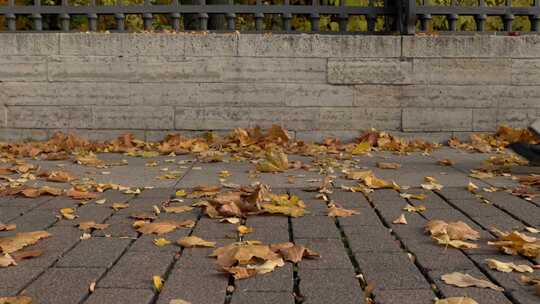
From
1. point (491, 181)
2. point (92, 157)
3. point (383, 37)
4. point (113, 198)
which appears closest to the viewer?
point (113, 198)

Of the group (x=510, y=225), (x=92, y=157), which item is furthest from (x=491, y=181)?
(x=92, y=157)

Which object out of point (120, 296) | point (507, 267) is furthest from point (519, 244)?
point (120, 296)

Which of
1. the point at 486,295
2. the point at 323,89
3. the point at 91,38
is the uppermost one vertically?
the point at 91,38

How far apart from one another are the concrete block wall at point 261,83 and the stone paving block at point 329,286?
14.5 ft

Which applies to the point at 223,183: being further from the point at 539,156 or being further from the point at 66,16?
the point at 66,16

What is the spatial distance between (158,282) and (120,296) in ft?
0.55

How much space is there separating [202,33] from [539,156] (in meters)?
3.55

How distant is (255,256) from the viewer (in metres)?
2.65

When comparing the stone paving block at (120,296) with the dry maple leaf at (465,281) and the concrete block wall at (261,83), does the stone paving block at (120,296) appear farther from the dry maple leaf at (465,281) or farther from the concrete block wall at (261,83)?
the concrete block wall at (261,83)

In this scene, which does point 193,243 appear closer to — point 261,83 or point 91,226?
point 91,226

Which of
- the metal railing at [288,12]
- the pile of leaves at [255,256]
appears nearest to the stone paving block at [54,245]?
the pile of leaves at [255,256]

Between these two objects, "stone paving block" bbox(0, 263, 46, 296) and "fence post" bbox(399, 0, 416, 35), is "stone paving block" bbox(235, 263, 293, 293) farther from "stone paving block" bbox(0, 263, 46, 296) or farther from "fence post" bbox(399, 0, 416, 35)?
"fence post" bbox(399, 0, 416, 35)

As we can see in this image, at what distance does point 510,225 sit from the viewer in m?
3.34

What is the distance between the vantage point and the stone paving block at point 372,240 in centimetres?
288
